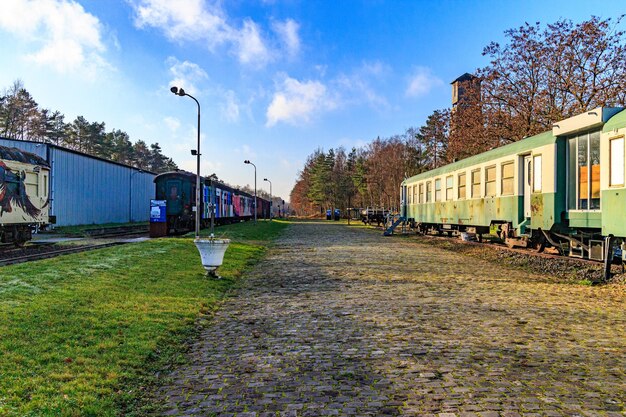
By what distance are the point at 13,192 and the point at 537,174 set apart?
54.5 ft

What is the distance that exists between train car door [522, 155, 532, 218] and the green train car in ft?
0.10

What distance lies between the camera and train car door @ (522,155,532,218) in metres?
13.9

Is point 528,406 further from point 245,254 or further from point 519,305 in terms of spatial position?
point 245,254

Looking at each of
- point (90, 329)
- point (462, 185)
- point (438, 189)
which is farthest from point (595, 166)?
point (438, 189)

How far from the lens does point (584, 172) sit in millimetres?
11070

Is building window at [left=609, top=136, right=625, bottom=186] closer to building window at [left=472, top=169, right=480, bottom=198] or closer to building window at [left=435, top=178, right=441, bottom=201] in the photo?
building window at [left=472, top=169, right=480, bottom=198]

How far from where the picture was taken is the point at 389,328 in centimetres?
621

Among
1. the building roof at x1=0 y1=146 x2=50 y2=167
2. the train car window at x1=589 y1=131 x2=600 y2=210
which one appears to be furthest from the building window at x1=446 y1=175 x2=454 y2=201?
the building roof at x1=0 y1=146 x2=50 y2=167

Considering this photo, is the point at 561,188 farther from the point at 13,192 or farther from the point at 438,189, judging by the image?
the point at 13,192

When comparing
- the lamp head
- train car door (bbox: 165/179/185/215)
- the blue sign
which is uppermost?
the lamp head

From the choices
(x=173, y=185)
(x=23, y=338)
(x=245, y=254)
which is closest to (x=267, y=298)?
(x=23, y=338)

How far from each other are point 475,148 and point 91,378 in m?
29.7

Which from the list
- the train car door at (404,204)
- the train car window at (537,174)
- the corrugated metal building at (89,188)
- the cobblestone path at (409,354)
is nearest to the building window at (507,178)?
the train car window at (537,174)

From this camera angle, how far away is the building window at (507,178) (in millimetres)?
15189
